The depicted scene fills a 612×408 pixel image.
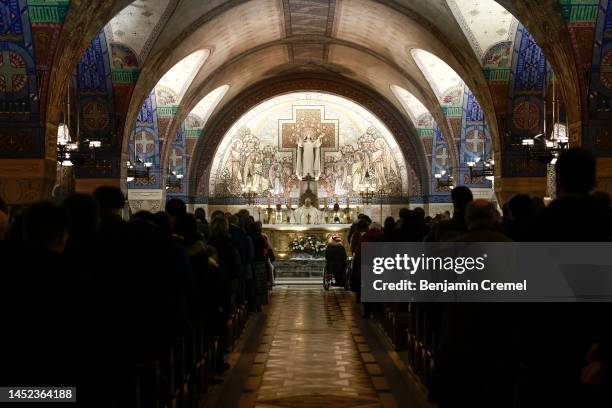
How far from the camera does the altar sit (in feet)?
103

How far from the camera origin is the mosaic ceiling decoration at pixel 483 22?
18750 millimetres

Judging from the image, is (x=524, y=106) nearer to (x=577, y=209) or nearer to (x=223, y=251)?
(x=223, y=251)

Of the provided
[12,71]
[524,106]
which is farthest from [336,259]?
[12,71]

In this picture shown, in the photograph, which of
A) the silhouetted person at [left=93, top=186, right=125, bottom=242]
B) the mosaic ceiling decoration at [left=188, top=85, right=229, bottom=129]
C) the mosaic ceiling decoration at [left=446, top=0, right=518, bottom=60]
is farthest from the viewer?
the mosaic ceiling decoration at [left=188, top=85, right=229, bottom=129]

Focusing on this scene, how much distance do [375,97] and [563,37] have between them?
1641 cm

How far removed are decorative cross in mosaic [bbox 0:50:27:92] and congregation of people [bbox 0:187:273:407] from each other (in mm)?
6224

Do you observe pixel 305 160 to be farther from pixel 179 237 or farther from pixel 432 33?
pixel 179 237

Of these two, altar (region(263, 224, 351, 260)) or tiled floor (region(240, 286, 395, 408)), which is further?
altar (region(263, 224, 351, 260))

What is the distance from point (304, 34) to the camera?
26031 mm

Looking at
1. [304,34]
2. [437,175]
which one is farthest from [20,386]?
A: [437,175]

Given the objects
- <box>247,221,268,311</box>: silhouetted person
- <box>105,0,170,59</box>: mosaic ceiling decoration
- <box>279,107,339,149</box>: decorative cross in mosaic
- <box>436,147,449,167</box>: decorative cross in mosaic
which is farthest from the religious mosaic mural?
<box>247,221,268,311</box>: silhouetted person

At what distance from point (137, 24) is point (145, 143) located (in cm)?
671

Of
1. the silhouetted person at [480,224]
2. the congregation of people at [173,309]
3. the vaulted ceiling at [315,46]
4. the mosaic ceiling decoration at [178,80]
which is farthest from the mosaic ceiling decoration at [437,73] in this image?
the silhouetted person at [480,224]

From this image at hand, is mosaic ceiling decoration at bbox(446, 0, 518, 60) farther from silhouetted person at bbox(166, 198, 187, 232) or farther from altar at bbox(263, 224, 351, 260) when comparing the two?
altar at bbox(263, 224, 351, 260)
